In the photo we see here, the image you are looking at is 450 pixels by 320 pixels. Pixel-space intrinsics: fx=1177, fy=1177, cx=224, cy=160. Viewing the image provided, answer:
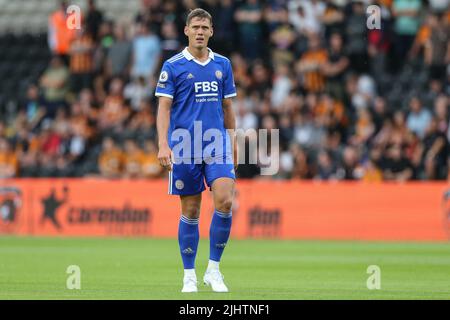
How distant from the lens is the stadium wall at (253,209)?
23328mm

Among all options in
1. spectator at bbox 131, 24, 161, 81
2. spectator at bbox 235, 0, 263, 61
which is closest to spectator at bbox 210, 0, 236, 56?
spectator at bbox 235, 0, 263, 61

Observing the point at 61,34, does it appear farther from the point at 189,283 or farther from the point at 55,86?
the point at 189,283

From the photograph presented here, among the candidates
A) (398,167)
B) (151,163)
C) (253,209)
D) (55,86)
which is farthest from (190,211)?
(55,86)

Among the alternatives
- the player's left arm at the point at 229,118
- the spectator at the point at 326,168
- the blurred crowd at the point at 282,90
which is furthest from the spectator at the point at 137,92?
the player's left arm at the point at 229,118

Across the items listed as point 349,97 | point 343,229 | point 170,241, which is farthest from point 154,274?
point 349,97

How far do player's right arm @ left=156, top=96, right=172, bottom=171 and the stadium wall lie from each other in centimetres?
1190

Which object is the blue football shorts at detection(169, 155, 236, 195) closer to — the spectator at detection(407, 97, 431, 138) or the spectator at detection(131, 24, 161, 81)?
the spectator at detection(407, 97, 431, 138)

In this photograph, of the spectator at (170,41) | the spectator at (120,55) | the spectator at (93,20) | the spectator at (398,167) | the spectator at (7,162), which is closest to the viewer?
the spectator at (398,167)

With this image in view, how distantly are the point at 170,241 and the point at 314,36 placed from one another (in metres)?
6.32

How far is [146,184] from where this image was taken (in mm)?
24844

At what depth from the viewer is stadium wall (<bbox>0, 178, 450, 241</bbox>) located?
23.3 m

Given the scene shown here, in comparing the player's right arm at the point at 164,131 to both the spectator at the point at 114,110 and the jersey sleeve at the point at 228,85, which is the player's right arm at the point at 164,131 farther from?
the spectator at the point at 114,110

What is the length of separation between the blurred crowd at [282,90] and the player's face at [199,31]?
494 inches

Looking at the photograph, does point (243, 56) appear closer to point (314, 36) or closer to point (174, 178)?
point (314, 36)
